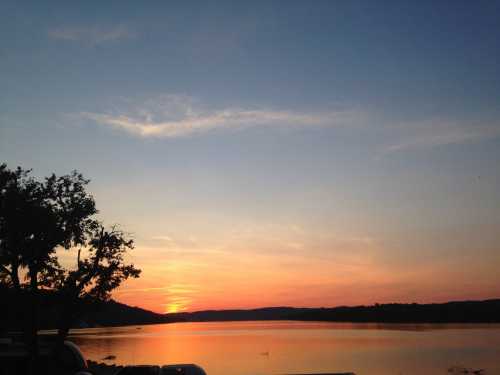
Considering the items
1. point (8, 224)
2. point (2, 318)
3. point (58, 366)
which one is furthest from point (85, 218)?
point (58, 366)

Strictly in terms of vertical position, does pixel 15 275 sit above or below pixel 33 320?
above

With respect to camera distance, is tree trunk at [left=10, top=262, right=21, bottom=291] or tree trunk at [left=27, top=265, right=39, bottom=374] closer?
tree trunk at [left=27, top=265, right=39, bottom=374]

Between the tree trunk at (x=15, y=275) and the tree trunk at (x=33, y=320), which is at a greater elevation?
the tree trunk at (x=15, y=275)

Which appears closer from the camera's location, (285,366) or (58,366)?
(58,366)

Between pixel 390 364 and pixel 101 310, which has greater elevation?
pixel 101 310

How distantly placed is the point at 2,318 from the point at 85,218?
11441 millimetres

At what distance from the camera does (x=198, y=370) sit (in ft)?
90.4

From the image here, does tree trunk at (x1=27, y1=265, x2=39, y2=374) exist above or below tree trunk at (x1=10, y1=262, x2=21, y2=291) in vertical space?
below

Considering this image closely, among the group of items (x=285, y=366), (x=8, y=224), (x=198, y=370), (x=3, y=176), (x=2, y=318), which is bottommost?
(x=285, y=366)

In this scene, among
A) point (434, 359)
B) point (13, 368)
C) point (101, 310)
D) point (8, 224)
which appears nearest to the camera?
point (13, 368)

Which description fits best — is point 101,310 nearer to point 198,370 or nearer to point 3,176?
point 3,176

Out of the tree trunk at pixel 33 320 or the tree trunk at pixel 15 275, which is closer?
the tree trunk at pixel 33 320

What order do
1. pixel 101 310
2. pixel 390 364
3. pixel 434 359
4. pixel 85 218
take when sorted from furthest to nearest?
pixel 434 359 → pixel 390 364 → pixel 101 310 → pixel 85 218

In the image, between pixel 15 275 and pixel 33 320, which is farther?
pixel 15 275
